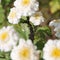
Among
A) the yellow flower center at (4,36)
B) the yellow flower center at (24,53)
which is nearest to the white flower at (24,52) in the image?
the yellow flower center at (24,53)

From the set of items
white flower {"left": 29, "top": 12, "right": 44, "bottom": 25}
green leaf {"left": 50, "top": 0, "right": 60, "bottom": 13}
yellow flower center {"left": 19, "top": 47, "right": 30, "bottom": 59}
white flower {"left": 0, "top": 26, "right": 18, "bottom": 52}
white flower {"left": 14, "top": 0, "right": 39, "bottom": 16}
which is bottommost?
yellow flower center {"left": 19, "top": 47, "right": 30, "bottom": 59}

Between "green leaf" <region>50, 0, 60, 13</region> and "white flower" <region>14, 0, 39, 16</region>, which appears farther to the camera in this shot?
"green leaf" <region>50, 0, 60, 13</region>

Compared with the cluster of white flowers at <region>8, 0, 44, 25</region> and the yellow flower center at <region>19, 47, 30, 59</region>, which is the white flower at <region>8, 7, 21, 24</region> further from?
the yellow flower center at <region>19, 47, 30, 59</region>

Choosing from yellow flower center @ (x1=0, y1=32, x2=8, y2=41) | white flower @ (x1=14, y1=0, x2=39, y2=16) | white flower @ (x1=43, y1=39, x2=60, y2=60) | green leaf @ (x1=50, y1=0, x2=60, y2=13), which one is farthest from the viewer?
green leaf @ (x1=50, y1=0, x2=60, y2=13)

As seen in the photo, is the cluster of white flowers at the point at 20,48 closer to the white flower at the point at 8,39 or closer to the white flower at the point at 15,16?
the white flower at the point at 8,39

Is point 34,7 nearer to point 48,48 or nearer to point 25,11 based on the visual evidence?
point 25,11

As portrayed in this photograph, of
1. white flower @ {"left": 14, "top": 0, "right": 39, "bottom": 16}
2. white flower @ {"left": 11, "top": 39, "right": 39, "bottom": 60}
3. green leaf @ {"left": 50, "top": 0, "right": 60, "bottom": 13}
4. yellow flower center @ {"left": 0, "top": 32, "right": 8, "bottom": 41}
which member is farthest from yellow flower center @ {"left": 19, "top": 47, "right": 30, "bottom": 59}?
green leaf @ {"left": 50, "top": 0, "right": 60, "bottom": 13}

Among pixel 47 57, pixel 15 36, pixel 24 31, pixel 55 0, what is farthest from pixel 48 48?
pixel 55 0
